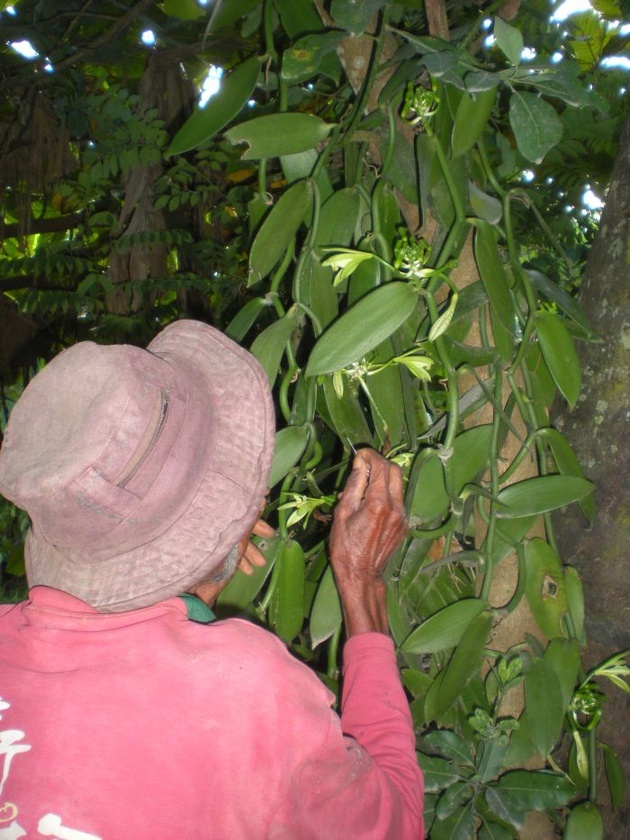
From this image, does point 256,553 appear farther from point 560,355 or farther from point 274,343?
point 560,355

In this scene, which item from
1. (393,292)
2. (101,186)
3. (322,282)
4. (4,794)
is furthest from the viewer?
(101,186)

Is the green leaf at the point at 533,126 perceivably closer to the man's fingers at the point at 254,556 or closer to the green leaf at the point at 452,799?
the man's fingers at the point at 254,556

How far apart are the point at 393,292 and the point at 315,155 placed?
10.3 inches

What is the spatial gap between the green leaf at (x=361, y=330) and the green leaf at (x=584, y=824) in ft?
1.76

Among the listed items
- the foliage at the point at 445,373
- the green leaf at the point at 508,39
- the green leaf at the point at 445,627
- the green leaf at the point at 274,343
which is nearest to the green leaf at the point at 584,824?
the foliage at the point at 445,373

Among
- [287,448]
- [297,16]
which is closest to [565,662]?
[287,448]

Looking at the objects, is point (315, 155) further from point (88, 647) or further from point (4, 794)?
point (4, 794)

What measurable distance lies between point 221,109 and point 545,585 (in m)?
0.63

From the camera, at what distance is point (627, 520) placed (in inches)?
34.3

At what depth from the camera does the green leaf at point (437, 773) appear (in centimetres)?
85

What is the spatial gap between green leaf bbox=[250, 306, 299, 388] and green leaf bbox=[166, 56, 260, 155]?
23cm

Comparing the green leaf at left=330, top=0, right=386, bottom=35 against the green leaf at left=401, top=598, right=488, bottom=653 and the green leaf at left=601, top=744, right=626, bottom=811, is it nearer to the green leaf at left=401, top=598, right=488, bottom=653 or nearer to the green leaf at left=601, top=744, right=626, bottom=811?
the green leaf at left=401, top=598, right=488, bottom=653

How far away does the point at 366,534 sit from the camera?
2.67 ft

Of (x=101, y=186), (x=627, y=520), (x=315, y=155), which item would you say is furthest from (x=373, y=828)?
(x=101, y=186)
